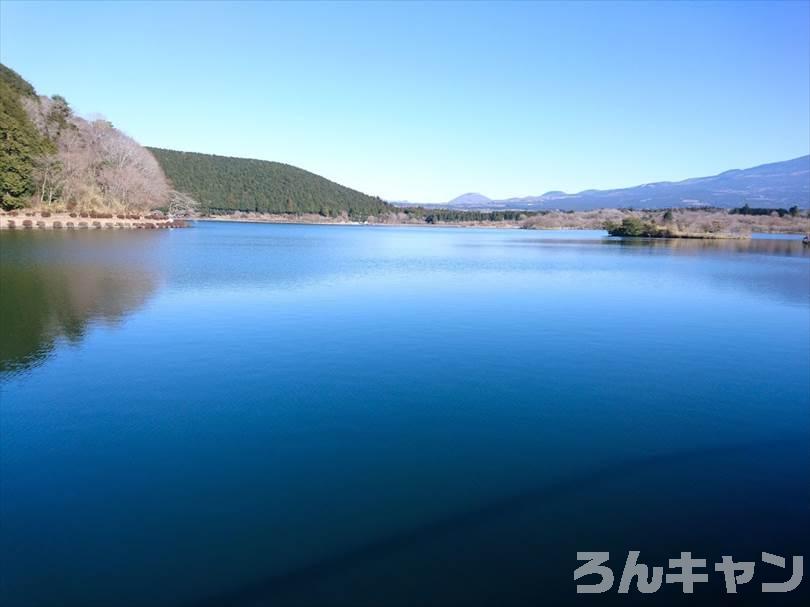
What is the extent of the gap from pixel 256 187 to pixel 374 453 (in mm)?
124791

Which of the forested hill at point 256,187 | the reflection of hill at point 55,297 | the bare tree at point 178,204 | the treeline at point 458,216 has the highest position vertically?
the forested hill at point 256,187

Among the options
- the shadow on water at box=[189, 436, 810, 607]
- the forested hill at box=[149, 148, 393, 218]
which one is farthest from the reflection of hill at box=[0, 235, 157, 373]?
the forested hill at box=[149, 148, 393, 218]

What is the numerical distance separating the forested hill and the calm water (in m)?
106

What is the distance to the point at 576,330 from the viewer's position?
Result: 1112 centimetres

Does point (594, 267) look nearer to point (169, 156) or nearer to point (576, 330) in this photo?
point (576, 330)

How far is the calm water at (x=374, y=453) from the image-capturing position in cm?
345

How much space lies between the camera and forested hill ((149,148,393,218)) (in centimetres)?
11188

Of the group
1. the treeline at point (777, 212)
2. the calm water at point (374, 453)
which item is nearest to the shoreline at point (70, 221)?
the calm water at point (374, 453)

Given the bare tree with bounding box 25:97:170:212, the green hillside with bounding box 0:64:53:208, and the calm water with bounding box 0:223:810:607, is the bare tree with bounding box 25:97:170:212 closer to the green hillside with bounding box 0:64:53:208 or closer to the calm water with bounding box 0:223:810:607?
the green hillside with bounding box 0:64:53:208

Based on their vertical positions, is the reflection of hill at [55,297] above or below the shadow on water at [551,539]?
above

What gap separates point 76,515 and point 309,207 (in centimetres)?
12278

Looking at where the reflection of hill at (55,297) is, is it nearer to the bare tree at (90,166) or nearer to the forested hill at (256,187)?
the bare tree at (90,166)

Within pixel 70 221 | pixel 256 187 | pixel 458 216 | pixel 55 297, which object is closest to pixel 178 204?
pixel 70 221

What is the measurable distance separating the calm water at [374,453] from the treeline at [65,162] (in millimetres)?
31588
